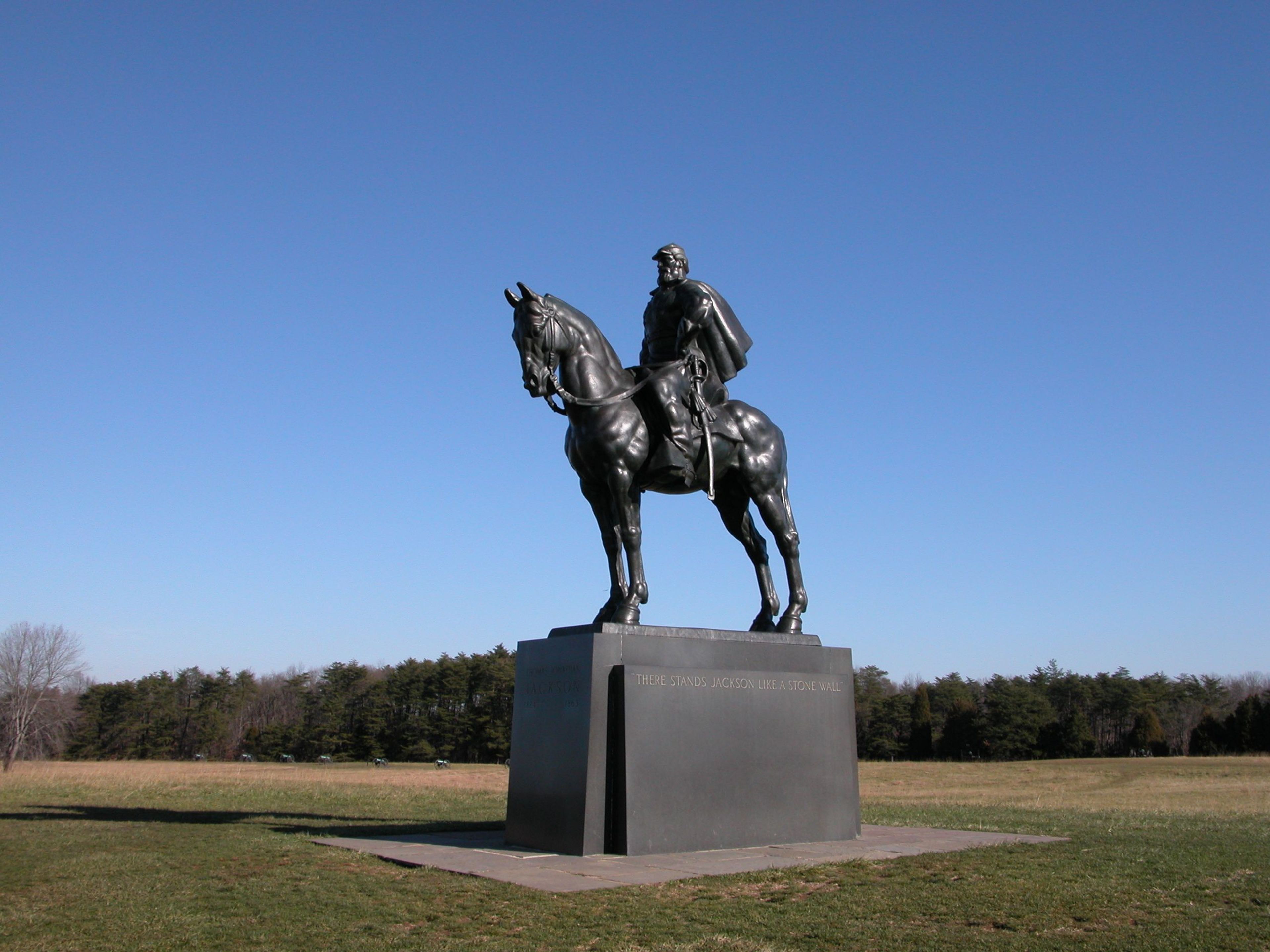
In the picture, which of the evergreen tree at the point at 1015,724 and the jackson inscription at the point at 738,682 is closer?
the jackson inscription at the point at 738,682

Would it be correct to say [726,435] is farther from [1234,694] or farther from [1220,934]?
[1234,694]

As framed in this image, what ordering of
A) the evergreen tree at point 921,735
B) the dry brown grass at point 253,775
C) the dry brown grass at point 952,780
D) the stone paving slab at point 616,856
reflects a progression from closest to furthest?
the stone paving slab at point 616,856, the dry brown grass at point 952,780, the dry brown grass at point 253,775, the evergreen tree at point 921,735

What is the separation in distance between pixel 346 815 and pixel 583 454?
7.53 m

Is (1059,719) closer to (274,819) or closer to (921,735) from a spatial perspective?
(921,735)

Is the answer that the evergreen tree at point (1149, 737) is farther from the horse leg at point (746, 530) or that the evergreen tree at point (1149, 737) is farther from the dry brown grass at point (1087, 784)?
the horse leg at point (746, 530)

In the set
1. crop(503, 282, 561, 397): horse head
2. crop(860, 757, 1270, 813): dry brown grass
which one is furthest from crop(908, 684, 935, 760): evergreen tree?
crop(503, 282, 561, 397): horse head

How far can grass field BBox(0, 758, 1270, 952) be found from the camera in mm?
6617

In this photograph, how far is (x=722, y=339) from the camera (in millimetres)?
13531

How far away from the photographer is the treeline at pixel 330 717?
66.9m

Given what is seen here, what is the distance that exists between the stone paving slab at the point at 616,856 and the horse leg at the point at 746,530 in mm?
3248

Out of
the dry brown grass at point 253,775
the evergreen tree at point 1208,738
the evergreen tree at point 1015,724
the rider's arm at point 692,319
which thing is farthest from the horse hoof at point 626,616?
the evergreen tree at point 1208,738

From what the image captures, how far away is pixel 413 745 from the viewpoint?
6662cm

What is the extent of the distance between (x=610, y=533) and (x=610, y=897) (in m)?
5.19

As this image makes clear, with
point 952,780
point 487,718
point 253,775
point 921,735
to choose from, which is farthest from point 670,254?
point 921,735
